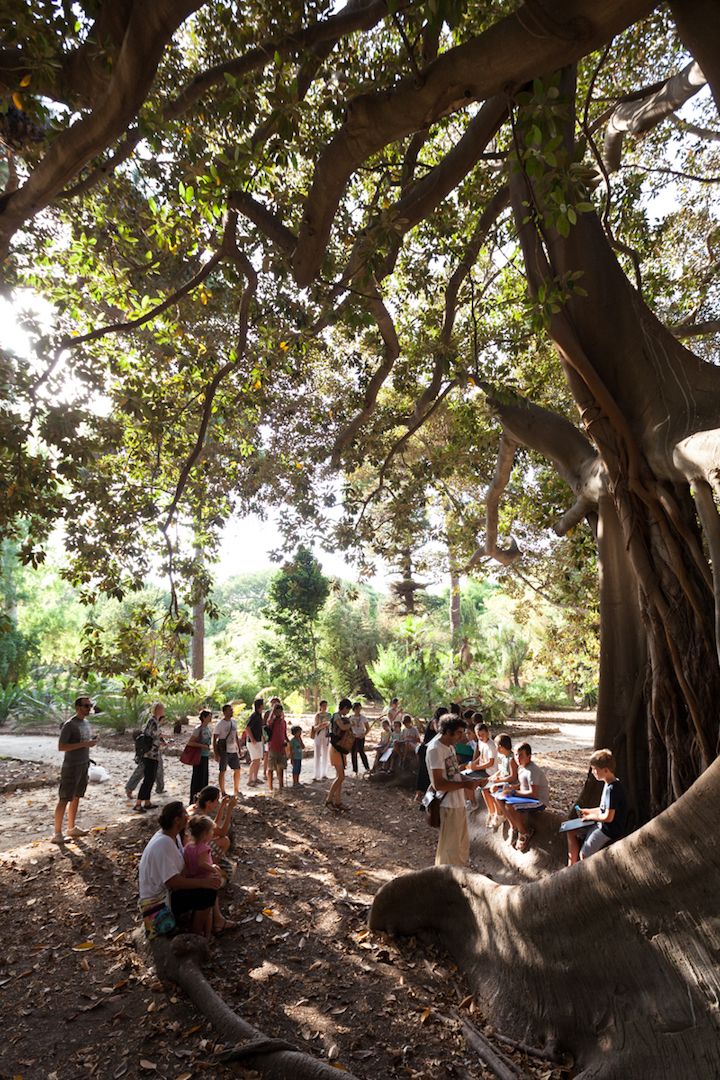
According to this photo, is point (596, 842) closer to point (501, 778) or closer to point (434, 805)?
point (434, 805)

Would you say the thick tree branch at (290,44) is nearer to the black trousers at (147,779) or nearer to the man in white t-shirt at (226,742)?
the man in white t-shirt at (226,742)

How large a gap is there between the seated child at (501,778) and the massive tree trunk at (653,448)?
189 cm

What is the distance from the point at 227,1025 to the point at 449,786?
2531mm

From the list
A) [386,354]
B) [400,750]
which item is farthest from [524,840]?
[386,354]

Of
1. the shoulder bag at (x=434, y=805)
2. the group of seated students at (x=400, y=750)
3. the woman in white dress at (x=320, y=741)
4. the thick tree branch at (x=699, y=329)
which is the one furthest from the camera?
the woman in white dress at (x=320, y=741)

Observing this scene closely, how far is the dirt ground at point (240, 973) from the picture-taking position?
10.9ft

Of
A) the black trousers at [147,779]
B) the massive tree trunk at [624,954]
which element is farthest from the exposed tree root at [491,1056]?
the black trousers at [147,779]

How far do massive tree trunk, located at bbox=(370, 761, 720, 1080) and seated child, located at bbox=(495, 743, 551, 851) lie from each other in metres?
2.45

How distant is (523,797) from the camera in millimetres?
6691

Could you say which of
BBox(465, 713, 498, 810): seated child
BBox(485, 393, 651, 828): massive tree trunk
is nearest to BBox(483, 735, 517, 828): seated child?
BBox(465, 713, 498, 810): seated child

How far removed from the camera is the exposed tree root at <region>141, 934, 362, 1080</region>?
2.93m

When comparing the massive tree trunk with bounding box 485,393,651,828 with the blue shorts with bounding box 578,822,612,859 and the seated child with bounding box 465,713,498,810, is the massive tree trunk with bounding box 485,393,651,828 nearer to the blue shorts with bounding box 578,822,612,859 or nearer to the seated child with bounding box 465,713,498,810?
the blue shorts with bounding box 578,822,612,859

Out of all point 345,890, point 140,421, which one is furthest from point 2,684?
point 345,890

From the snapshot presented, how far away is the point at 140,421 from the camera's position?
7.38 meters
